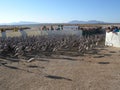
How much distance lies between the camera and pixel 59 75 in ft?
29.3

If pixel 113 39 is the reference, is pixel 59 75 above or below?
below

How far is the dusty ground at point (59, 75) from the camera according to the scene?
7.52 m

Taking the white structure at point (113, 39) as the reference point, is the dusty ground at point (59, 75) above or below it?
below

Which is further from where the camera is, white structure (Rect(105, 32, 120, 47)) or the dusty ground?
white structure (Rect(105, 32, 120, 47))

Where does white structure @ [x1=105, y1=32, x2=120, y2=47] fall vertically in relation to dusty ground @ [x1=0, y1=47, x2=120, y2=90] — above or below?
above

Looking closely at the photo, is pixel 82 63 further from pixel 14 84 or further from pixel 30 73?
pixel 14 84

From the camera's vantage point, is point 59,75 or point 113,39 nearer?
point 59,75

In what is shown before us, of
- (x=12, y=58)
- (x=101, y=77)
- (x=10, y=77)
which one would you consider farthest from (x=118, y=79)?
(x=12, y=58)

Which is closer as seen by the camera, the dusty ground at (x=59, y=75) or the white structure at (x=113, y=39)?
the dusty ground at (x=59, y=75)

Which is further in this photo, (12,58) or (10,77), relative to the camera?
(12,58)

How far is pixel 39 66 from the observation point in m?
10.7

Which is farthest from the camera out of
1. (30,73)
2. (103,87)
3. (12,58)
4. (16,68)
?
(12,58)

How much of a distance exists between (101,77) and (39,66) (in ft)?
11.3

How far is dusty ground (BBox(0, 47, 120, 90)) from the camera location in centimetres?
752
